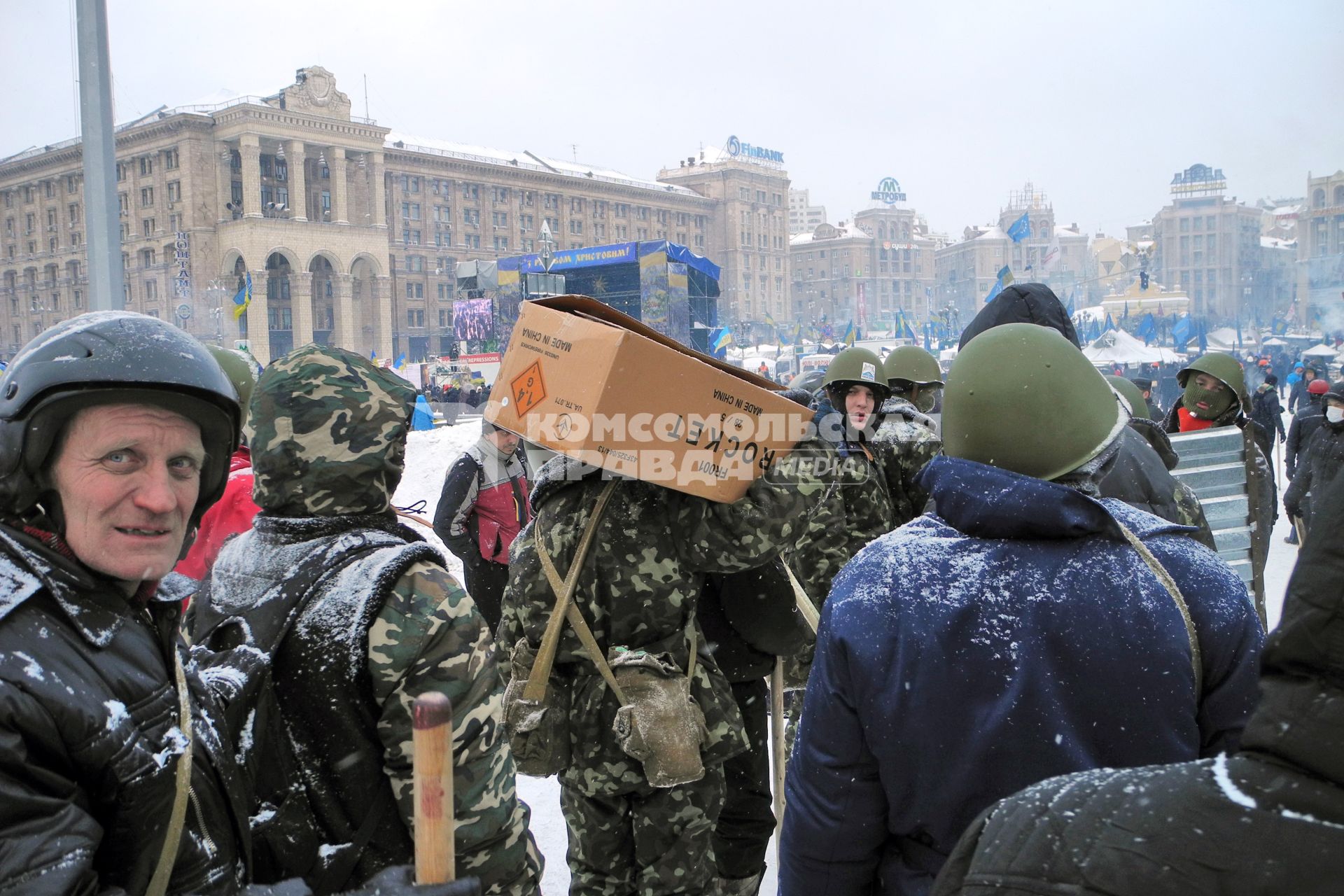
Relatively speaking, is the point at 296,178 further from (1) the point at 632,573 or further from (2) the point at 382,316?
(1) the point at 632,573

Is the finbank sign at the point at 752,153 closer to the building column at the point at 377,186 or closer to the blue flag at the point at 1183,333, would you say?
the building column at the point at 377,186

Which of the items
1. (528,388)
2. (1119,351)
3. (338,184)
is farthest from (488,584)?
(338,184)

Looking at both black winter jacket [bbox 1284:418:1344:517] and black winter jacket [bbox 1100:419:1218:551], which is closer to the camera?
black winter jacket [bbox 1100:419:1218:551]

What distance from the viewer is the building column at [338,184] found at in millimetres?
66688

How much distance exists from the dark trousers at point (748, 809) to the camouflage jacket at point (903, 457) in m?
1.36

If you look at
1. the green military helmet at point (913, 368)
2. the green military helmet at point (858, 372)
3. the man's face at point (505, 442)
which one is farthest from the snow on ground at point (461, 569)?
the green military helmet at point (913, 368)

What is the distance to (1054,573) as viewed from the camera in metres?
1.55

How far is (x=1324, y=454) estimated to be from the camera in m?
7.23

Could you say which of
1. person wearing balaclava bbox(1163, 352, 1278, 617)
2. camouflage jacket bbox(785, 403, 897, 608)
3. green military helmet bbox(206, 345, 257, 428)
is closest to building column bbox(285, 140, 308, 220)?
green military helmet bbox(206, 345, 257, 428)

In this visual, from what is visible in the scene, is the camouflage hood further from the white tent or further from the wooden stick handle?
the white tent

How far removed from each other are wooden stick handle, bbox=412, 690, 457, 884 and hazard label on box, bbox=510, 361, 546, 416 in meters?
1.74

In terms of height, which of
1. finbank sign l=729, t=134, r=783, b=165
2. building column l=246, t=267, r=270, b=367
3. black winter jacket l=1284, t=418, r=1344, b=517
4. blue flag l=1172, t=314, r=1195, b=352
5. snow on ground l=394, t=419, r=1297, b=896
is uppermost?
finbank sign l=729, t=134, r=783, b=165

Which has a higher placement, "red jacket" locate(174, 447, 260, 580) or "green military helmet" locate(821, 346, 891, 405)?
"green military helmet" locate(821, 346, 891, 405)

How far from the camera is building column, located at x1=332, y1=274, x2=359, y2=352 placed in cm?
6562
